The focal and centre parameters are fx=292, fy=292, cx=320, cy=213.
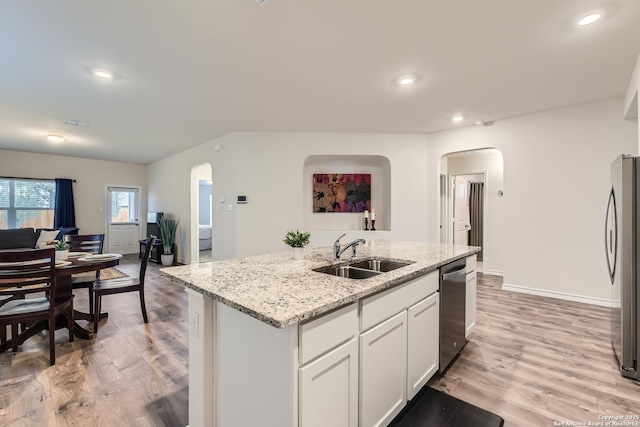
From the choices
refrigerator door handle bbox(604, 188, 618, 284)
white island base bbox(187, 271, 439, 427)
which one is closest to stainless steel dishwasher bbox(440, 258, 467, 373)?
white island base bbox(187, 271, 439, 427)

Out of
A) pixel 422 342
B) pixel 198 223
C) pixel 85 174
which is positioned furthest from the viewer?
pixel 85 174

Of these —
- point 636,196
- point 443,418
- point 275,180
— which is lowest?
point 443,418

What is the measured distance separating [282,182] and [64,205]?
6.03m

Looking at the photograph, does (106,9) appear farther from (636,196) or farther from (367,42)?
(636,196)

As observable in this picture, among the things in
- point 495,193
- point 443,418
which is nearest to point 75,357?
point 443,418

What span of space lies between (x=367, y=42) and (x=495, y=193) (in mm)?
4357

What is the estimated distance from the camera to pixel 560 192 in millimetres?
3896

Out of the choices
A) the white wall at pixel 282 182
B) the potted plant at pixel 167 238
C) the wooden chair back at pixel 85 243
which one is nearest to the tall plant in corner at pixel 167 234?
the potted plant at pixel 167 238

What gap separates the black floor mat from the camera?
1681 mm

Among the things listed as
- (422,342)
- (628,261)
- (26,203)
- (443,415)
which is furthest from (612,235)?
(26,203)

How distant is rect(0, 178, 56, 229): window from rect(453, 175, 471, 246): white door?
948 centimetres

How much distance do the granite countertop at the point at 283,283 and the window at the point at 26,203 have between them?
7.90 meters

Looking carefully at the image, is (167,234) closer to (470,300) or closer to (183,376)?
(183,376)

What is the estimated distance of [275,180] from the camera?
4.94 metres
